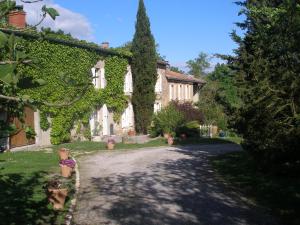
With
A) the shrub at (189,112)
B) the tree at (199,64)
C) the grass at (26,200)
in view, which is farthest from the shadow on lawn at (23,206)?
the tree at (199,64)

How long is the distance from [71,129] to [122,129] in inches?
302

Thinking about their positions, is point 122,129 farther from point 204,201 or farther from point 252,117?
point 204,201

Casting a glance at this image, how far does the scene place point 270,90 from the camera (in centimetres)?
1269

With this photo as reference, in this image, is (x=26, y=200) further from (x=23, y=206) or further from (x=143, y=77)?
(x=143, y=77)

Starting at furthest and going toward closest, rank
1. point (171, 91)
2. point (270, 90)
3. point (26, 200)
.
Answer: point (171, 91) → point (270, 90) → point (26, 200)

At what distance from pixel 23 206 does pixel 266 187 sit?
262 inches

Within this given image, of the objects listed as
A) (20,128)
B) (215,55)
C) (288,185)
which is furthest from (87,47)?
(20,128)

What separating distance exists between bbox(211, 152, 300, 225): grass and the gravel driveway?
396 mm

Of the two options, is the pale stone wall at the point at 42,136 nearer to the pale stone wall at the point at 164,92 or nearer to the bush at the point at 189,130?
the bush at the point at 189,130

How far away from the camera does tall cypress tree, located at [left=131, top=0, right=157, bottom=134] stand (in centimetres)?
3616

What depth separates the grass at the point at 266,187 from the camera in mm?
10055

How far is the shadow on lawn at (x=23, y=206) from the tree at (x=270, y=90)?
20.8 feet

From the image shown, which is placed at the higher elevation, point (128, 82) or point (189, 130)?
point (128, 82)

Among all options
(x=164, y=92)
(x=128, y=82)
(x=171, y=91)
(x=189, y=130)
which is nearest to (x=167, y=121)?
(x=189, y=130)
